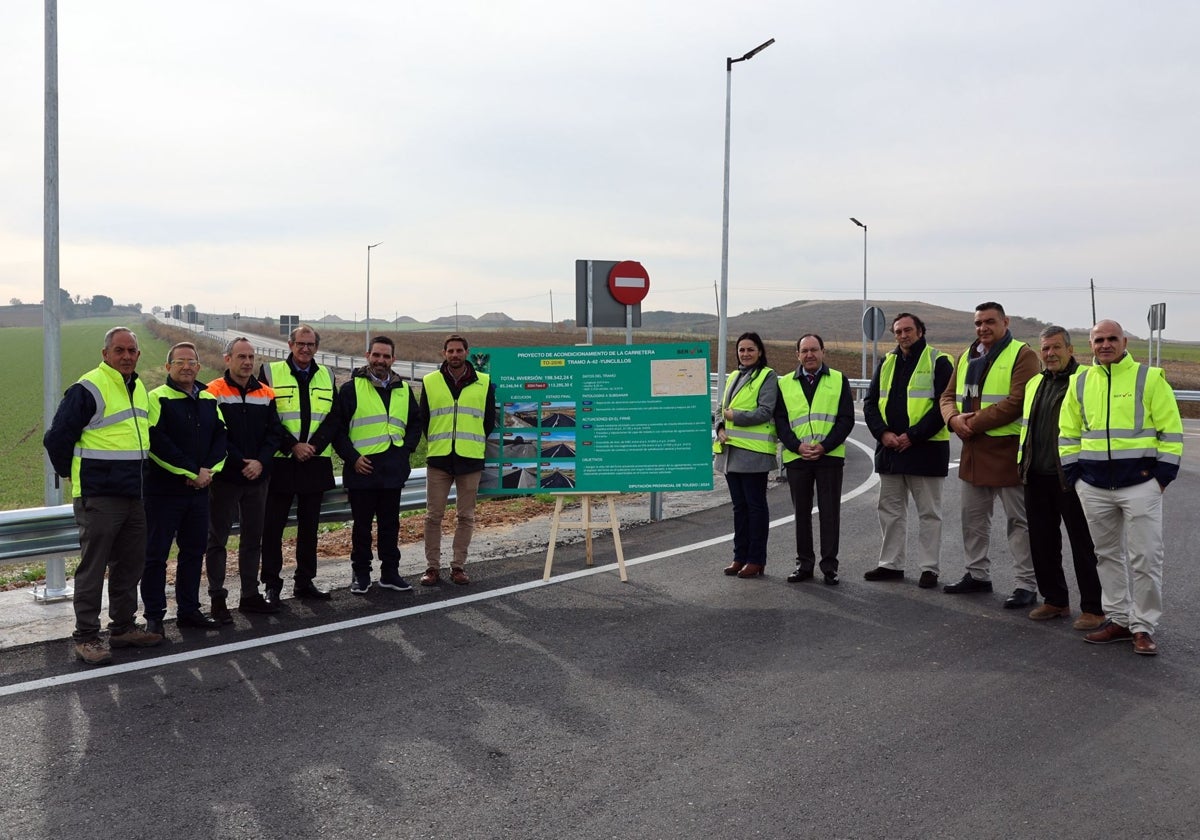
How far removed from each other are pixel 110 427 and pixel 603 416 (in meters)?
4.19

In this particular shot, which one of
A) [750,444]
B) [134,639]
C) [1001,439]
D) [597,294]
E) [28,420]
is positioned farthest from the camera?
[28,420]

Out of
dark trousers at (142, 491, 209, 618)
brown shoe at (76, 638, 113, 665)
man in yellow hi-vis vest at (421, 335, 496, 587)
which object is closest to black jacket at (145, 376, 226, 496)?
dark trousers at (142, 491, 209, 618)

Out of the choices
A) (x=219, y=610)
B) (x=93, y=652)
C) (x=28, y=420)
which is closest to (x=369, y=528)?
(x=219, y=610)

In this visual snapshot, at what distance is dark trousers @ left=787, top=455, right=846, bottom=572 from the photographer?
29.0 feet

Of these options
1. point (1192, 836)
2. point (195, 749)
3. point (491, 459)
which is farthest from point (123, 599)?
point (1192, 836)

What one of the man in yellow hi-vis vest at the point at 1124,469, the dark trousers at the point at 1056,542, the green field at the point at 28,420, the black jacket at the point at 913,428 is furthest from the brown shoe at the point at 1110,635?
the green field at the point at 28,420

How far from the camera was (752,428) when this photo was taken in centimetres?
935

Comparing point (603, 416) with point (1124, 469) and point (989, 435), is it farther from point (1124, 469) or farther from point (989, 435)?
point (1124, 469)

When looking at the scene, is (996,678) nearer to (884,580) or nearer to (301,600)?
(884,580)

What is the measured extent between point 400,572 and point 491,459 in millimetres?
1234

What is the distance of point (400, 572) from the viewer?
9219 millimetres

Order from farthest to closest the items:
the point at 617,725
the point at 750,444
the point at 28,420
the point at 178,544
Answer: the point at 28,420 → the point at 750,444 → the point at 178,544 → the point at 617,725

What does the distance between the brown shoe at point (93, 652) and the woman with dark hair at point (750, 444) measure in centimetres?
480

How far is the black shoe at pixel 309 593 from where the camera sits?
8188 millimetres
